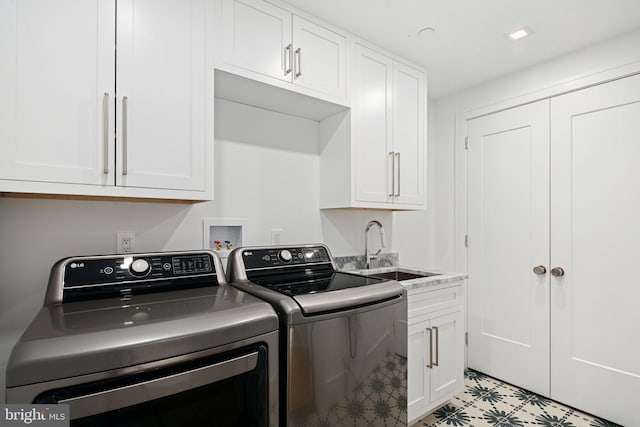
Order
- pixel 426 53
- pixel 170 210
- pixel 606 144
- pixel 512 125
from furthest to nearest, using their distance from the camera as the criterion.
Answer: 1. pixel 512 125
2. pixel 426 53
3. pixel 606 144
4. pixel 170 210

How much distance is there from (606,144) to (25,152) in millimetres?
2947

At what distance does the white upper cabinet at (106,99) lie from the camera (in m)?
1.10

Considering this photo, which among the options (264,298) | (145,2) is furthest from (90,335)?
(145,2)

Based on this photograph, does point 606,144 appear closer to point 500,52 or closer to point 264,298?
point 500,52

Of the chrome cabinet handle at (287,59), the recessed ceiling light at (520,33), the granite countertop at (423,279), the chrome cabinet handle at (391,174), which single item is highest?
the recessed ceiling light at (520,33)

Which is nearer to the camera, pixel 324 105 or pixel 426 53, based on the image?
pixel 324 105

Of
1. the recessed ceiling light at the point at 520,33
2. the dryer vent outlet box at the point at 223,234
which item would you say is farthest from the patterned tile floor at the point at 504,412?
the recessed ceiling light at the point at 520,33

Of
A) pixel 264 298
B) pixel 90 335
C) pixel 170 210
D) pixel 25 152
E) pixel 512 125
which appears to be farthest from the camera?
pixel 512 125

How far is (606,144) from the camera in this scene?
211cm

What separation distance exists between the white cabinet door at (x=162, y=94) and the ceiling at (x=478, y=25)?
0.65m

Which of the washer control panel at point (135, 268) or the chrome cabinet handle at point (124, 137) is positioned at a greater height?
the chrome cabinet handle at point (124, 137)

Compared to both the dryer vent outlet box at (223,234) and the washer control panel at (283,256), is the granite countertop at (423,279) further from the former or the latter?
the dryer vent outlet box at (223,234)

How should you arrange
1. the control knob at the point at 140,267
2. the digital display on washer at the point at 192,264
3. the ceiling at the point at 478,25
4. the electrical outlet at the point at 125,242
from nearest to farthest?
the control knob at the point at 140,267, the digital display on washer at the point at 192,264, the electrical outlet at the point at 125,242, the ceiling at the point at 478,25

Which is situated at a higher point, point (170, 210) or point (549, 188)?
point (549, 188)
